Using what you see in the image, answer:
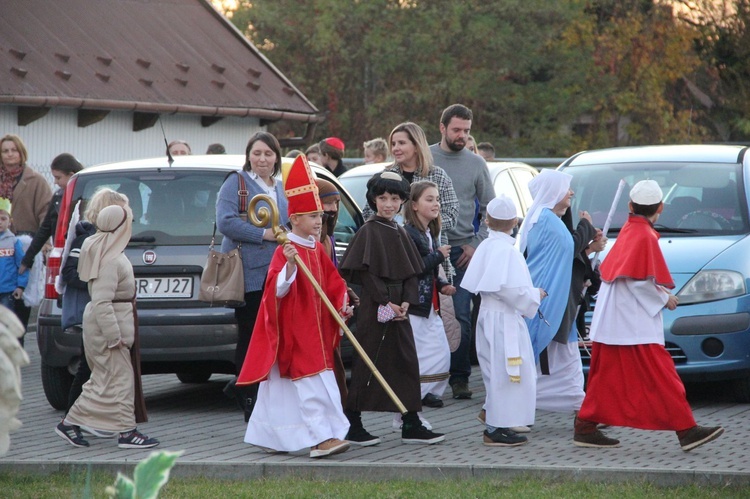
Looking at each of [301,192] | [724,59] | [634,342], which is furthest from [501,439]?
[724,59]

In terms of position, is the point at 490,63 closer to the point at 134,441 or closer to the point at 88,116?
the point at 88,116

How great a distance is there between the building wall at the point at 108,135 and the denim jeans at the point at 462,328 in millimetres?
10380

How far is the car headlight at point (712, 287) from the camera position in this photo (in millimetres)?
9070

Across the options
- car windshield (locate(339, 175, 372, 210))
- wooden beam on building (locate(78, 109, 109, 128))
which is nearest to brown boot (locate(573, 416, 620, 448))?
car windshield (locate(339, 175, 372, 210))

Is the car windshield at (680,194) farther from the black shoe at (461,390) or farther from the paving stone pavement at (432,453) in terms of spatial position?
the black shoe at (461,390)

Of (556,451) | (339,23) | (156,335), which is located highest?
(339,23)

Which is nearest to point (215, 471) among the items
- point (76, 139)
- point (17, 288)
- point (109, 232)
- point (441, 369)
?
point (109, 232)

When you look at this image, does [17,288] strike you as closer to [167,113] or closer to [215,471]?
[215,471]

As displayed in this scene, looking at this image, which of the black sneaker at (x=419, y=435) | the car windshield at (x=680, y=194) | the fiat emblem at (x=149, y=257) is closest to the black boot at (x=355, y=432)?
the black sneaker at (x=419, y=435)

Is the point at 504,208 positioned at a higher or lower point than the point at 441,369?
higher

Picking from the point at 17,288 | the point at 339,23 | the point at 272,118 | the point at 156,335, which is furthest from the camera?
the point at 339,23

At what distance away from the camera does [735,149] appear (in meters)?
10.8

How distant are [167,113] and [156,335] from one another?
610 inches

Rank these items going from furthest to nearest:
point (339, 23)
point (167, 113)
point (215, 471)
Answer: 1. point (339, 23)
2. point (167, 113)
3. point (215, 471)
